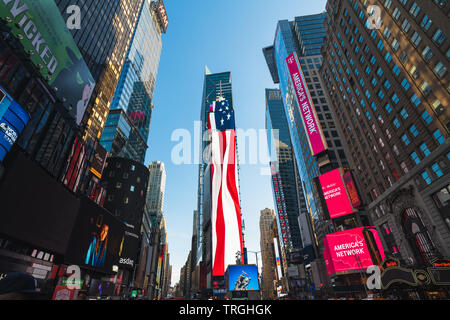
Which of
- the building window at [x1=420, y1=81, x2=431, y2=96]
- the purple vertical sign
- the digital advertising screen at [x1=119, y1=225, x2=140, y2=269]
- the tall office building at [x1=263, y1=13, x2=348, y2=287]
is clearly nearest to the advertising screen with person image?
the digital advertising screen at [x1=119, y1=225, x2=140, y2=269]

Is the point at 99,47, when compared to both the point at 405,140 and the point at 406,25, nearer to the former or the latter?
the point at 406,25

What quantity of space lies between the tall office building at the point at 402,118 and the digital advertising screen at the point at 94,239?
52.9 meters

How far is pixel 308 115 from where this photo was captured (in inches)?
2368

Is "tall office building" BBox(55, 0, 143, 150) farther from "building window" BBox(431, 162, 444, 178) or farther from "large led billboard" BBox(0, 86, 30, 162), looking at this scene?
"building window" BBox(431, 162, 444, 178)

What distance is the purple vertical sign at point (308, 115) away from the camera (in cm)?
5897

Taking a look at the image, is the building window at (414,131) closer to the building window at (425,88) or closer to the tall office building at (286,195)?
the building window at (425,88)

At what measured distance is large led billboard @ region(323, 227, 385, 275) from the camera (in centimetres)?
4688

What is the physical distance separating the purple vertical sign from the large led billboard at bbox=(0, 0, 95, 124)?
49417 mm

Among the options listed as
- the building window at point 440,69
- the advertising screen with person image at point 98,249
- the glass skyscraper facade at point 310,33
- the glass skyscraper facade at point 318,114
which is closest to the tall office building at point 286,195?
the glass skyscraper facade at point 318,114

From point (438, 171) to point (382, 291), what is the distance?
1923cm

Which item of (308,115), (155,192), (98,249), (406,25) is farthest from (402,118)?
(155,192)
